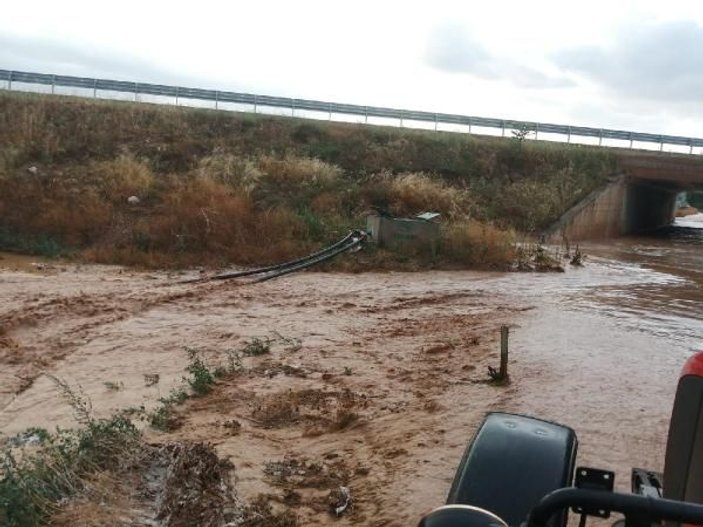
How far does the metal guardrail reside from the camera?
29250mm

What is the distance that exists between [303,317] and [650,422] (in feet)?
20.0

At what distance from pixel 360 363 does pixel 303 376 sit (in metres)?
0.88

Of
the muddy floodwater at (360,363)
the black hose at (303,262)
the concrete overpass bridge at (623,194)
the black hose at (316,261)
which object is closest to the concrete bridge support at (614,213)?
the concrete overpass bridge at (623,194)

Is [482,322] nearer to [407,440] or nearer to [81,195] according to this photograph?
[407,440]

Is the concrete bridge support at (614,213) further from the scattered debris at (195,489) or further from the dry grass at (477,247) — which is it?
the scattered debris at (195,489)

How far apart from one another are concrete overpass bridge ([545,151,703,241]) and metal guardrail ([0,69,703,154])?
2010 mm

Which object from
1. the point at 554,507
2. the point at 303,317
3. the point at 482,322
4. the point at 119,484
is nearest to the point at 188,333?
the point at 303,317

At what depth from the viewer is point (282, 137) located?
1067 inches

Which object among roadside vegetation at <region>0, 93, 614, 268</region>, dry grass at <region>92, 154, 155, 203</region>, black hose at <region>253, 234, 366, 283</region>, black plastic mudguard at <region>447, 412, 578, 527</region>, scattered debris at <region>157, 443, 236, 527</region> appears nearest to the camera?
black plastic mudguard at <region>447, 412, 578, 527</region>

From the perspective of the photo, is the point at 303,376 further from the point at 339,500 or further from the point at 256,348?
the point at 339,500

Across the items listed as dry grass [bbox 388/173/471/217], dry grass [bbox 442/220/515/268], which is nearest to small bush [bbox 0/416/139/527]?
dry grass [bbox 442/220/515/268]

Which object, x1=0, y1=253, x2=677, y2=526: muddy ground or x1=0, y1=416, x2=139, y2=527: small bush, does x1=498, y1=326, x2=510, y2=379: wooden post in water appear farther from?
x1=0, y1=416, x2=139, y2=527: small bush

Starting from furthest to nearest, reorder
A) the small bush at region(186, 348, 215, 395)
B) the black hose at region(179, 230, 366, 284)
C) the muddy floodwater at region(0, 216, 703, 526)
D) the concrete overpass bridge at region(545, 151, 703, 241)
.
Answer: the concrete overpass bridge at region(545, 151, 703, 241) < the black hose at region(179, 230, 366, 284) < the small bush at region(186, 348, 215, 395) < the muddy floodwater at region(0, 216, 703, 526)

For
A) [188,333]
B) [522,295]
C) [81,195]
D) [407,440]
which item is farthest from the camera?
[81,195]
